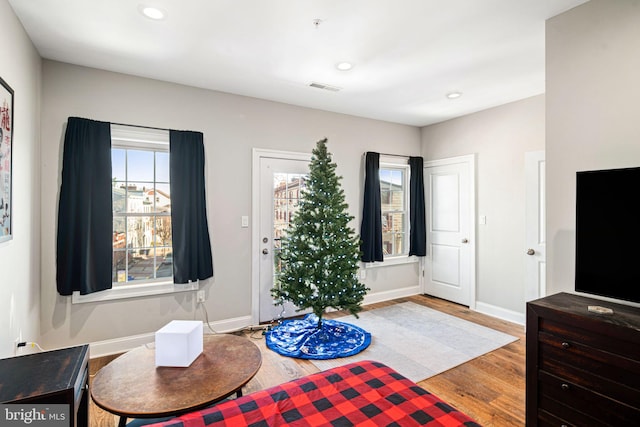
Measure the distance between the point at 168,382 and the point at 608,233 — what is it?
248 centimetres

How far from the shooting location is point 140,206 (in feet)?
10.7

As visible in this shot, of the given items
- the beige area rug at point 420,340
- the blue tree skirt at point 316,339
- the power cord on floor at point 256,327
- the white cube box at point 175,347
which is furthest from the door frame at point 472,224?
the white cube box at point 175,347

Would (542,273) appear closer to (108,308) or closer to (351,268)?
(351,268)

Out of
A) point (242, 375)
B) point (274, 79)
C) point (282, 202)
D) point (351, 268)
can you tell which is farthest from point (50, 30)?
point (351, 268)

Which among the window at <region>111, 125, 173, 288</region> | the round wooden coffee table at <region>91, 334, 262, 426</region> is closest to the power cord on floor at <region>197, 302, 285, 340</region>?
the window at <region>111, 125, 173, 288</region>

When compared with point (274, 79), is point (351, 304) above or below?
below

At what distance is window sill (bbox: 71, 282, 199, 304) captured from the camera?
2926 mm

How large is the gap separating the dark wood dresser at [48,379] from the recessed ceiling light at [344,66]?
2.73 m

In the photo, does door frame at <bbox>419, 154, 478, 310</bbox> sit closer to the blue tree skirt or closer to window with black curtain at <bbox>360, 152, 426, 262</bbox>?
window with black curtain at <bbox>360, 152, 426, 262</bbox>

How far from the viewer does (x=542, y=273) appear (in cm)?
362

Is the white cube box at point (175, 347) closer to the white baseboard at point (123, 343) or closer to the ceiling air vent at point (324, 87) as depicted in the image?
the white baseboard at point (123, 343)

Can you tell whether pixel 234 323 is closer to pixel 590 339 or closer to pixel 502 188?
pixel 590 339

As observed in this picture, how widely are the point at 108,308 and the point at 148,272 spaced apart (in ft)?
1.51

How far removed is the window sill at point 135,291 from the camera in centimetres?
293
